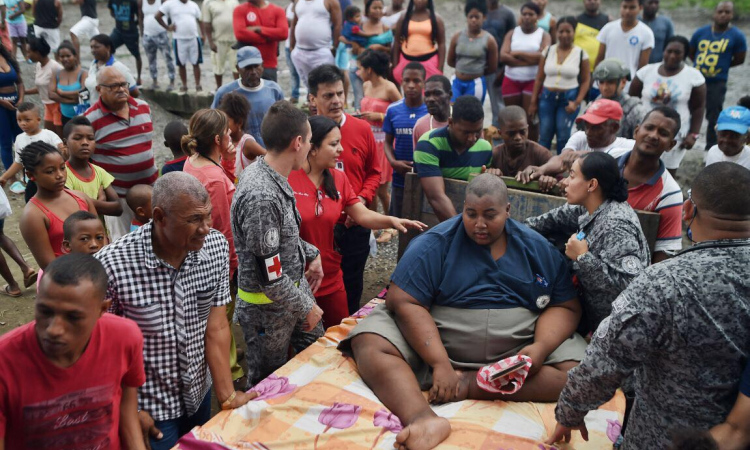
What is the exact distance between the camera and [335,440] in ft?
8.78

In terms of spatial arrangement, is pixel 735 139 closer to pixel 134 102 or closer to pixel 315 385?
pixel 315 385

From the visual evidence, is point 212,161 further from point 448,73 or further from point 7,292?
point 448,73

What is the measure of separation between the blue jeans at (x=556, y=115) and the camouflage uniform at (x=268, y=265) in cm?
457

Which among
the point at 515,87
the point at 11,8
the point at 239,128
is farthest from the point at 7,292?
the point at 11,8

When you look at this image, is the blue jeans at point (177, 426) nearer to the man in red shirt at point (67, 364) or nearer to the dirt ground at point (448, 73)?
the man in red shirt at point (67, 364)

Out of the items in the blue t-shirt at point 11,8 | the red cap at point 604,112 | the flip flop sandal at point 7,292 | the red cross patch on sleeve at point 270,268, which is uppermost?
the blue t-shirt at point 11,8

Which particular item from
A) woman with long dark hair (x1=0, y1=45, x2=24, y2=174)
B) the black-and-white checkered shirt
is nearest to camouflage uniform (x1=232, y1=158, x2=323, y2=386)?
the black-and-white checkered shirt

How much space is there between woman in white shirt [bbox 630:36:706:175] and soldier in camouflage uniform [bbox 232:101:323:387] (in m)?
4.48

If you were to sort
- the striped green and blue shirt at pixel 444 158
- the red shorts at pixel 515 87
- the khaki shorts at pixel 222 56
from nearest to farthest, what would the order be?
the striped green and blue shirt at pixel 444 158 → the red shorts at pixel 515 87 → the khaki shorts at pixel 222 56

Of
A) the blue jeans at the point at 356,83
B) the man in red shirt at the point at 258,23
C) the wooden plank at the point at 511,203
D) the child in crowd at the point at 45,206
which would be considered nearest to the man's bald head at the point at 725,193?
the wooden plank at the point at 511,203

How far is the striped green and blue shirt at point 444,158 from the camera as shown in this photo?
4324 millimetres

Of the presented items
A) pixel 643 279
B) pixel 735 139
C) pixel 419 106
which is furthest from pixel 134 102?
pixel 735 139

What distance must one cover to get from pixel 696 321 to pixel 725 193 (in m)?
0.44

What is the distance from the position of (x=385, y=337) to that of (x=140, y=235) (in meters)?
1.36
